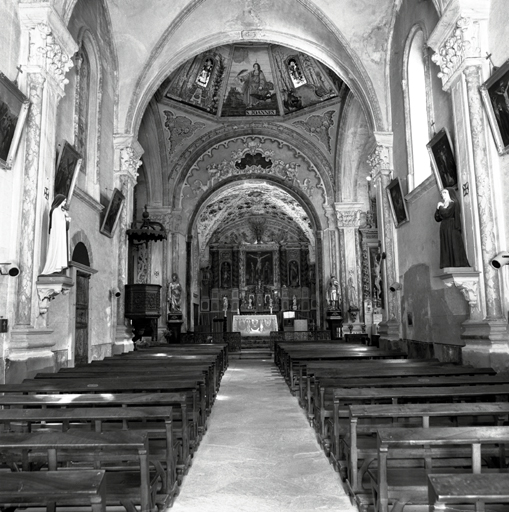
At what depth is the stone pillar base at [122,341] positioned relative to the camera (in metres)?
11.2

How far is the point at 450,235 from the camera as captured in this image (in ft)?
24.1

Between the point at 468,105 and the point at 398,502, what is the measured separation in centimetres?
593

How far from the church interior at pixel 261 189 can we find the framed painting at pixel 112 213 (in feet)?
0.24

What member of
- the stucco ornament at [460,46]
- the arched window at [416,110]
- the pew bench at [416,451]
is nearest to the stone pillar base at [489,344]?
the pew bench at [416,451]

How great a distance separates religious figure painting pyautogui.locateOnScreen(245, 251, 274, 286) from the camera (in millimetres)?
30938

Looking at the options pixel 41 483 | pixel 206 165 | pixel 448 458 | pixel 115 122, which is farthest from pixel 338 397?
pixel 206 165

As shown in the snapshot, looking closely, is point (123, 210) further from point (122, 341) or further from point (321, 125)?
point (321, 125)

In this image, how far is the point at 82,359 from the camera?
931 centimetres

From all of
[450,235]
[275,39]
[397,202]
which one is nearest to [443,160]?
[450,235]

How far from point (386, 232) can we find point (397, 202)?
0.85m

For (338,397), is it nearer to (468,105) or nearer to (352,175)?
(468,105)

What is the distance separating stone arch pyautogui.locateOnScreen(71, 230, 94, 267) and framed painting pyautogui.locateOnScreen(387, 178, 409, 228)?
249 inches

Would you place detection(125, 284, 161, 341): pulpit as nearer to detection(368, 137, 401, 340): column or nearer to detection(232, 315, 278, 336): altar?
detection(368, 137, 401, 340): column

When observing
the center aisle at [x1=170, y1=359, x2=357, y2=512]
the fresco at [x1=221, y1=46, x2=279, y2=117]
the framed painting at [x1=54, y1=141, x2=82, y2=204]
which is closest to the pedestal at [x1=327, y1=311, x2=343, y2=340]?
the fresco at [x1=221, y1=46, x2=279, y2=117]
